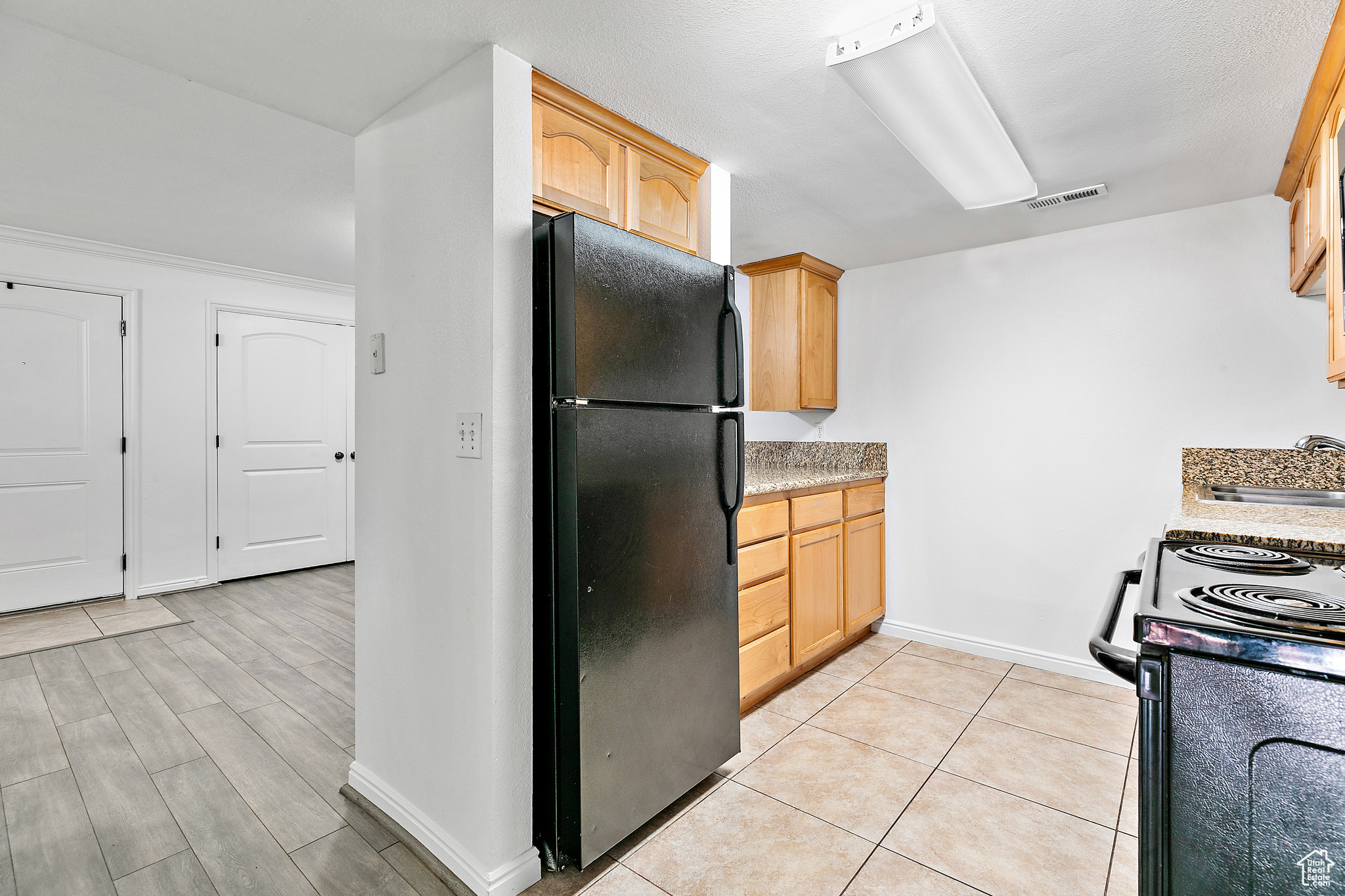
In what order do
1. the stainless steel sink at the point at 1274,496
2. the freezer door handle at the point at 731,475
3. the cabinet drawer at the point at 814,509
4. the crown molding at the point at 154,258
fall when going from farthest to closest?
the crown molding at the point at 154,258
the cabinet drawer at the point at 814,509
the stainless steel sink at the point at 1274,496
the freezer door handle at the point at 731,475

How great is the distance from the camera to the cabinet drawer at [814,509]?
9.19ft

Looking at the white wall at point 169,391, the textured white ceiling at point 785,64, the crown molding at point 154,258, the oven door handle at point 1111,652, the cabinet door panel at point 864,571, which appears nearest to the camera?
the oven door handle at point 1111,652

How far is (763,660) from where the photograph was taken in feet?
8.59

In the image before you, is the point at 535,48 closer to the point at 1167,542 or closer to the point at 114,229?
the point at 1167,542

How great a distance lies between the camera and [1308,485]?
2.52 m

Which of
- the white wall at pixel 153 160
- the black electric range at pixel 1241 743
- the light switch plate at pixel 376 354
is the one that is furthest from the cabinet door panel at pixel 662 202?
the black electric range at pixel 1241 743

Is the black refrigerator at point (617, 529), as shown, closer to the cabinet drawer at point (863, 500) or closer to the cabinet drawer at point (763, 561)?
the cabinet drawer at point (763, 561)

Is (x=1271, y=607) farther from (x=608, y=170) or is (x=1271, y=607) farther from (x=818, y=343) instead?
(x=818, y=343)

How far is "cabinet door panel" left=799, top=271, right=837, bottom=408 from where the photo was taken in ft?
11.7

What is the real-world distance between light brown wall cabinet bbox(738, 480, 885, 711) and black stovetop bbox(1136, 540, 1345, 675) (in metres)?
1.38

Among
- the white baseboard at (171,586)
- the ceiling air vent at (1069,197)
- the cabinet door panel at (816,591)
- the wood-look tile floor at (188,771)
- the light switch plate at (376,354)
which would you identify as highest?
the ceiling air vent at (1069,197)

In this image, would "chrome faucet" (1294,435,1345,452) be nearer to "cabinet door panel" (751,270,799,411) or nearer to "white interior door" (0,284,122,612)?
"cabinet door panel" (751,270,799,411)

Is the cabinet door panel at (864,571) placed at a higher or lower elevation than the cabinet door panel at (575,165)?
lower

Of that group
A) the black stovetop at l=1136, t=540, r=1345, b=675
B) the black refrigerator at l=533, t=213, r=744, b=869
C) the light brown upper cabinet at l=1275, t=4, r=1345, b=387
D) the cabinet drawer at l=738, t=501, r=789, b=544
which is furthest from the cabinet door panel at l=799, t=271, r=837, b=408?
the black stovetop at l=1136, t=540, r=1345, b=675
